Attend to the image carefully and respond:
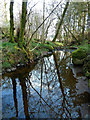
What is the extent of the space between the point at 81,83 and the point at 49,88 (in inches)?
49.7

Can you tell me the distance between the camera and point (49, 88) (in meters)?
3.53

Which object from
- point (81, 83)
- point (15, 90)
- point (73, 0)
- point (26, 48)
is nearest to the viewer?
point (15, 90)

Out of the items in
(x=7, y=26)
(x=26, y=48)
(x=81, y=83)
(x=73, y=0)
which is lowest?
(x=81, y=83)

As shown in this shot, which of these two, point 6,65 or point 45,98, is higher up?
point 6,65

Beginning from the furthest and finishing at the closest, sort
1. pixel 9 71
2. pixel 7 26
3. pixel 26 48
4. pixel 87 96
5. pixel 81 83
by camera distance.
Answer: pixel 7 26, pixel 26 48, pixel 9 71, pixel 81 83, pixel 87 96

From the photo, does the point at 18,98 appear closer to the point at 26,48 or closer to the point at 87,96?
the point at 87,96

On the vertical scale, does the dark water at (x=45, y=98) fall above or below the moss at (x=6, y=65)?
below

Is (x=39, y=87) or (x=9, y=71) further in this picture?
(x=9, y=71)

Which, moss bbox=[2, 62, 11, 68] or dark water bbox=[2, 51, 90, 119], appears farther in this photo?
moss bbox=[2, 62, 11, 68]

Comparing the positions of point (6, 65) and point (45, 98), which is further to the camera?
point (6, 65)

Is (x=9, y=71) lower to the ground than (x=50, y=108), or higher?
higher

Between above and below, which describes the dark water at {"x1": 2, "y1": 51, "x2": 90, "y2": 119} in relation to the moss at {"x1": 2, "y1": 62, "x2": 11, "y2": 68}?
below

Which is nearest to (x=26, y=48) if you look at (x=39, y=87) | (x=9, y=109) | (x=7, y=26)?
(x=39, y=87)

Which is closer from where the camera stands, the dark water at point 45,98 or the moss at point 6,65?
the dark water at point 45,98
